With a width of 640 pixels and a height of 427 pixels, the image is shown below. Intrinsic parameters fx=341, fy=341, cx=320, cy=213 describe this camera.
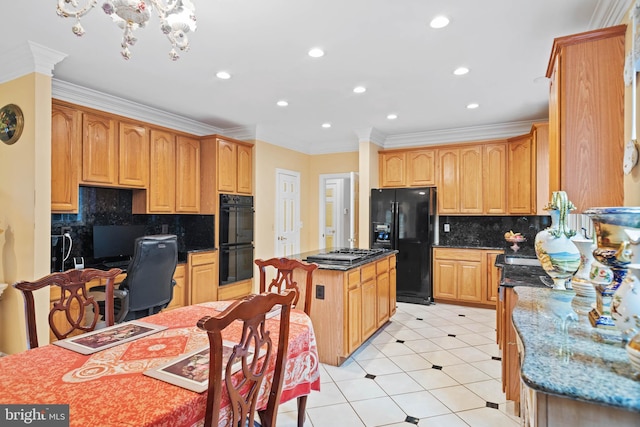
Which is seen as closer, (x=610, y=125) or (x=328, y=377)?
(x=610, y=125)

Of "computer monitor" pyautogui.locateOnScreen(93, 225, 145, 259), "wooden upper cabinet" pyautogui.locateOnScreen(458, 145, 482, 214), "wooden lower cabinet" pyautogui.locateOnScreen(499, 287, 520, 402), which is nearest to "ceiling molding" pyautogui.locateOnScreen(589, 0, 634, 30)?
"wooden lower cabinet" pyautogui.locateOnScreen(499, 287, 520, 402)

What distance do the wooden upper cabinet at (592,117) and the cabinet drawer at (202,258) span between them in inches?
146

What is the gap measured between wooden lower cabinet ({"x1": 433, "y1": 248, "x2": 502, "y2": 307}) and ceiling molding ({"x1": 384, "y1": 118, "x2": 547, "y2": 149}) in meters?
1.63

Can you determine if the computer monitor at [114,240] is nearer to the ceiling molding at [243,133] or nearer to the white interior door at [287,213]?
the ceiling molding at [243,133]

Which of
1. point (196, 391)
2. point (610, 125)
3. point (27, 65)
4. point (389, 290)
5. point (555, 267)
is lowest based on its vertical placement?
point (389, 290)

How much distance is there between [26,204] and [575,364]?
3.55 m

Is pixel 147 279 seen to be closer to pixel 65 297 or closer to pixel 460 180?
pixel 65 297

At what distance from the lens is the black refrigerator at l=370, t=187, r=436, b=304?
488cm

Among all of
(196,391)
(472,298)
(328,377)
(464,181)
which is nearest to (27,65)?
(196,391)

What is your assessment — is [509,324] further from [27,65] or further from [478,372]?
[27,65]

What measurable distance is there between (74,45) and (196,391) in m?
2.79

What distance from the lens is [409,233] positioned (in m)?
4.94

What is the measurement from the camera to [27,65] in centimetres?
268

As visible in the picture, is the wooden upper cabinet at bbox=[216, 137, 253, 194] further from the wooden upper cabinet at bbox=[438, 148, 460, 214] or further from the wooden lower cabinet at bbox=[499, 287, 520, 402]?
the wooden lower cabinet at bbox=[499, 287, 520, 402]
